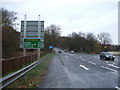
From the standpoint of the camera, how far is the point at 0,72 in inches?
414

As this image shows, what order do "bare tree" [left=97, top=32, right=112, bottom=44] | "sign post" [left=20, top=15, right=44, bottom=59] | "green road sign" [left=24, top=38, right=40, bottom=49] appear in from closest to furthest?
"green road sign" [left=24, top=38, right=40, bottom=49]
"sign post" [left=20, top=15, right=44, bottom=59]
"bare tree" [left=97, top=32, right=112, bottom=44]

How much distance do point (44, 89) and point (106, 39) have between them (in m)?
86.3

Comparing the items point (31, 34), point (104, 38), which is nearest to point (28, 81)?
point (31, 34)

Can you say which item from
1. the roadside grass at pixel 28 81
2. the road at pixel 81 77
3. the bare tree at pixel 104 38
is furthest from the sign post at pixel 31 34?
the bare tree at pixel 104 38

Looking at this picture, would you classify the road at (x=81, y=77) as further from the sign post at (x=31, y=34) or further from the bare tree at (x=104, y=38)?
the bare tree at (x=104, y=38)

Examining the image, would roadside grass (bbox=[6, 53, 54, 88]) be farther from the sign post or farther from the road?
the sign post

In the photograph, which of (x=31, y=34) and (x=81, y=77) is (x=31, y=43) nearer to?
(x=31, y=34)

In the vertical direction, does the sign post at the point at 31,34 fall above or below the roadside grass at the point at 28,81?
above

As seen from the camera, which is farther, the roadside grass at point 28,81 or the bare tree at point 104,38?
the bare tree at point 104,38

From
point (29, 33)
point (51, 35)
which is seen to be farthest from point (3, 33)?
point (51, 35)

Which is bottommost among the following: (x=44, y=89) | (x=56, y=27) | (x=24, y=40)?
(x=44, y=89)

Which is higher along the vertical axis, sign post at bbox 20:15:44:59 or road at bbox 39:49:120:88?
sign post at bbox 20:15:44:59

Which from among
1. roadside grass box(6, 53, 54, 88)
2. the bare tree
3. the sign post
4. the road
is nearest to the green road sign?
the sign post

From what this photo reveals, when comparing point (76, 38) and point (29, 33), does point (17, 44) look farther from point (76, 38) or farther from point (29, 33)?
point (76, 38)
